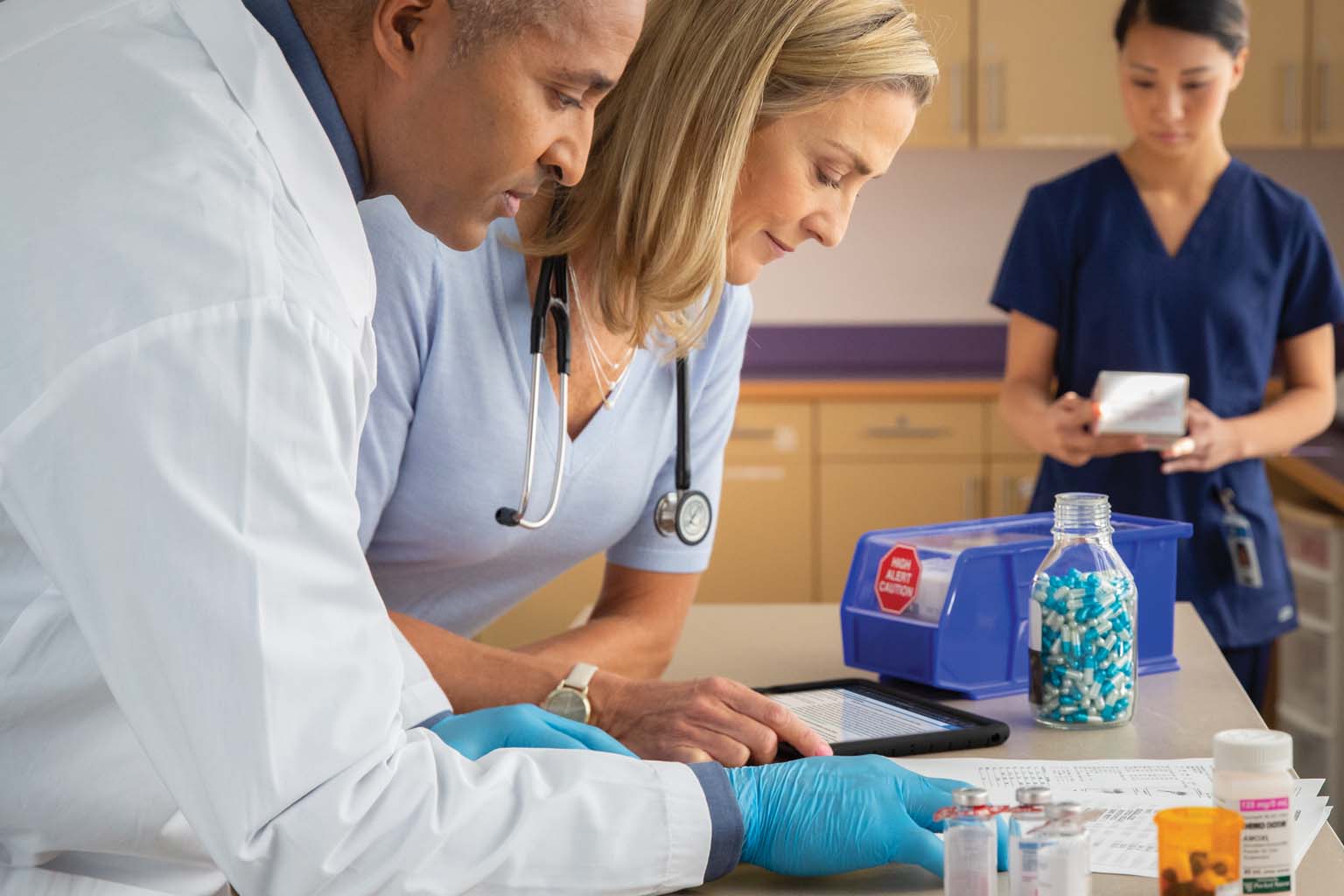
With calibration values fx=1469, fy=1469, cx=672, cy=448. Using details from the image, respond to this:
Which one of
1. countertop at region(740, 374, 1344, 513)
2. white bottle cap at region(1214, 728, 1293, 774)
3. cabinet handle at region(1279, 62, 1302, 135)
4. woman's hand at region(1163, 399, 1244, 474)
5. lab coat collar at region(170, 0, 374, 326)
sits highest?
cabinet handle at region(1279, 62, 1302, 135)

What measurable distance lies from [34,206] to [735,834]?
586 millimetres

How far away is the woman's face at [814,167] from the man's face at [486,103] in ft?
1.74

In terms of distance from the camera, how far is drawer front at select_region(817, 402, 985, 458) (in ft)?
13.9

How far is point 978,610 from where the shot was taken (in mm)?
1486

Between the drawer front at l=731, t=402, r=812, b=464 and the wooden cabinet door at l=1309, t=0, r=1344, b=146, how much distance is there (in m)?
1.73

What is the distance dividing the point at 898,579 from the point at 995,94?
320 cm

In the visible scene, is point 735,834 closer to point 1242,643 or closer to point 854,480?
point 1242,643

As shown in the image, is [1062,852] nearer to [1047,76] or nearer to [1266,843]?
[1266,843]

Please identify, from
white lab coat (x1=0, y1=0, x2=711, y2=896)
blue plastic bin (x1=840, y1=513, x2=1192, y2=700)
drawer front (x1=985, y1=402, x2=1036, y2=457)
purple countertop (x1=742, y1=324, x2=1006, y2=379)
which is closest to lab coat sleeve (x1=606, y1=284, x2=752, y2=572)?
blue plastic bin (x1=840, y1=513, x2=1192, y2=700)

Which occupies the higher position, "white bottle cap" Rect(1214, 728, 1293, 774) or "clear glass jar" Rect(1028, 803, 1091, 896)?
"white bottle cap" Rect(1214, 728, 1293, 774)

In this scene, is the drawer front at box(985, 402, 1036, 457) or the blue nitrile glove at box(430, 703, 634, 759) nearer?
the blue nitrile glove at box(430, 703, 634, 759)

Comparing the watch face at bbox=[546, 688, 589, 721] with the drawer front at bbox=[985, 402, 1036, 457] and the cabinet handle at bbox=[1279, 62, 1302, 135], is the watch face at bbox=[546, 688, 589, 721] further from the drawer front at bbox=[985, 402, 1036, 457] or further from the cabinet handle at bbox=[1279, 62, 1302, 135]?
the cabinet handle at bbox=[1279, 62, 1302, 135]

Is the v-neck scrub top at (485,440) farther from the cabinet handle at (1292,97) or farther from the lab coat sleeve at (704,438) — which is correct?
the cabinet handle at (1292,97)

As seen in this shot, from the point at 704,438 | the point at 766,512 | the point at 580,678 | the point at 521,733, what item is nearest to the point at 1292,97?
the point at 766,512
